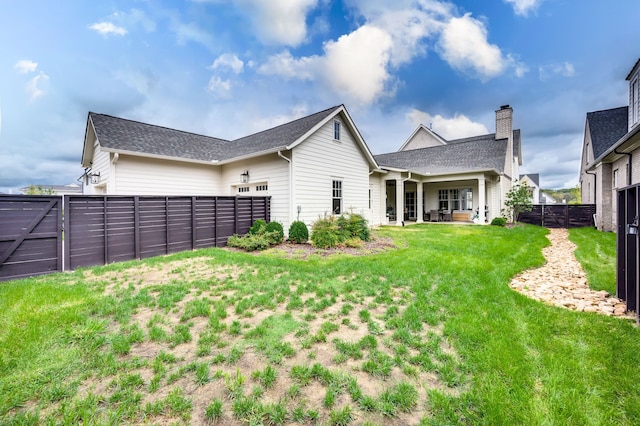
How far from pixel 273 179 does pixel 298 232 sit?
101 inches

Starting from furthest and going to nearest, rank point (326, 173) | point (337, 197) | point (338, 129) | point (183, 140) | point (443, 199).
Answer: point (443, 199) < point (183, 140) < point (337, 197) < point (338, 129) < point (326, 173)

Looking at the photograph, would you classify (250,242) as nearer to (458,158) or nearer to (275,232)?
(275,232)

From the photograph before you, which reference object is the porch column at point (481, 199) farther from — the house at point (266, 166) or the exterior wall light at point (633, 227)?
the exterior wall light at point (633, 227)

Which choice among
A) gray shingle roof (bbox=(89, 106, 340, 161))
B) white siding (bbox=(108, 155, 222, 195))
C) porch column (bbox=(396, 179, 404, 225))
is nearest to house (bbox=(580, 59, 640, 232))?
porch column (bbox=(396, 179, 404, 225))

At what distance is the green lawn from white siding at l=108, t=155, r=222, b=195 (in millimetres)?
6113

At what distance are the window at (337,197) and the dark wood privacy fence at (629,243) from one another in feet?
28.8

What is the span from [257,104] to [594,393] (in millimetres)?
16120

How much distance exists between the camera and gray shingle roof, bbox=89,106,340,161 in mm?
10141

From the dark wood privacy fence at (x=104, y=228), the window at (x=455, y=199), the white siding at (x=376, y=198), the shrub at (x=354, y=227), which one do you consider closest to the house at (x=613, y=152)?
the window at (x=455, y=199)

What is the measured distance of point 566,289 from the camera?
15.5 feet

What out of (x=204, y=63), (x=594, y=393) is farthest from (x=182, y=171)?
(x=594, y=393)

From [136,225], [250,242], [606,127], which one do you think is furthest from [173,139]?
[606,127]

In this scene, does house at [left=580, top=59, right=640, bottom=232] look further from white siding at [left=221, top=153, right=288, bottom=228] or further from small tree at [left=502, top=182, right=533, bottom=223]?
white siding at [left=221, top=153, right=288, bottom=228]

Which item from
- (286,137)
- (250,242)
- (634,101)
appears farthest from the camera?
(286,137)
